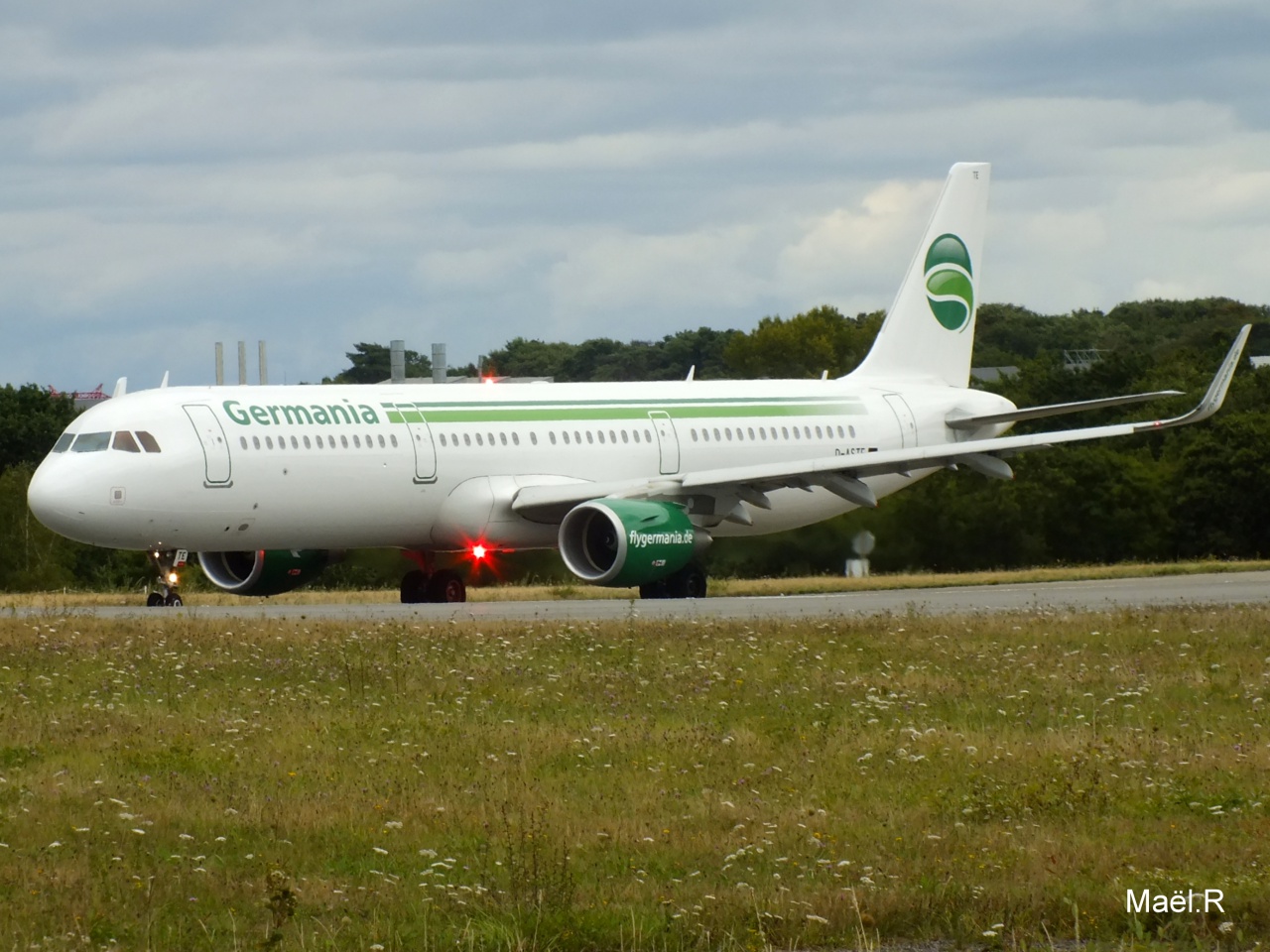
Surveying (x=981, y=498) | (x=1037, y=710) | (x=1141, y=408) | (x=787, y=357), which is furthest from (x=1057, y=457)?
(x=787, y=357)

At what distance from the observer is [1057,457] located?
5112 cm

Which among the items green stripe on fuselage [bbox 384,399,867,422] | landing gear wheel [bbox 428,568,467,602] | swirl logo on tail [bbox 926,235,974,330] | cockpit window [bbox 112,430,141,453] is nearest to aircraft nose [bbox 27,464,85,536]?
cockpit window [bbox 112,430,141,453]

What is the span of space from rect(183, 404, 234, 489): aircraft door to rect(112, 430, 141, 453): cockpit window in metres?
0.89

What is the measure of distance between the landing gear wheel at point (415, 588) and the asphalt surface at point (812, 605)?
1.19 metres

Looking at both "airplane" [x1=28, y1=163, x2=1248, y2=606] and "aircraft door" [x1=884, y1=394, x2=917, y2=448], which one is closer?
"airplane" [x1=28, y1=163, x2=1248, y2=606]

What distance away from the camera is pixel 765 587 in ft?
120

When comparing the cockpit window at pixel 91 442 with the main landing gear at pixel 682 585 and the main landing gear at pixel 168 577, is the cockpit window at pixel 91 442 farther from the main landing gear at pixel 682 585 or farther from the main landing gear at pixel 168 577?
the main landing gear at pixel 682 585

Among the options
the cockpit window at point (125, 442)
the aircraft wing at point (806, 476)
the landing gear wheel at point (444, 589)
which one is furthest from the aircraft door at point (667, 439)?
the cockpit window at point (125, 442)

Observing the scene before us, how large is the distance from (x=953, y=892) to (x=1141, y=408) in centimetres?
5673

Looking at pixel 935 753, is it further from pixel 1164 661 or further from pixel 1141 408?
pixel 1141 408

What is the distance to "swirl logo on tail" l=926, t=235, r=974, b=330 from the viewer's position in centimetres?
4009

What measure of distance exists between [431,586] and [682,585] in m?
4.27

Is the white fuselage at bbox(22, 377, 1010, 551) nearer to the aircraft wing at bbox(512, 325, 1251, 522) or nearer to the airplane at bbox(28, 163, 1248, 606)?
the airplane at bbox(28, 163, 1248, 606)

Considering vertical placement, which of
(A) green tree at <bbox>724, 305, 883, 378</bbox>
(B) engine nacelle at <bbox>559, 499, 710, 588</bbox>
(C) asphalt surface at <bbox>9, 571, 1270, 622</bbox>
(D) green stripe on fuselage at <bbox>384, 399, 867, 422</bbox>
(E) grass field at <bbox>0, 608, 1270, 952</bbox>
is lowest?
(E) grass field at <bbox>0, 608, 1270, 952</bbox>
